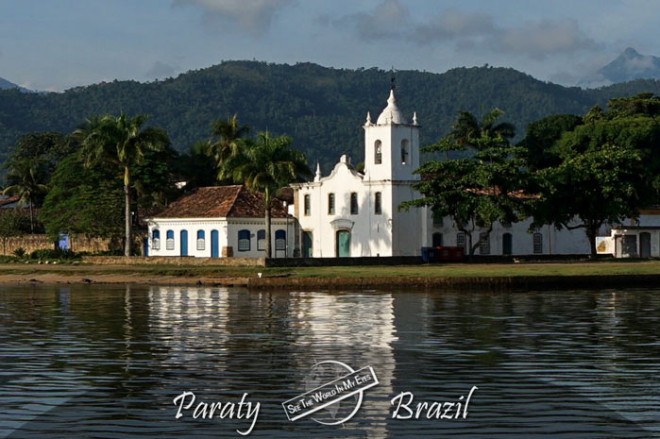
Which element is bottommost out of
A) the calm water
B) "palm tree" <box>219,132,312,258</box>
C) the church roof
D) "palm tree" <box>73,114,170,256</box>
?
the calm water

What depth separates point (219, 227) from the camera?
275 feet

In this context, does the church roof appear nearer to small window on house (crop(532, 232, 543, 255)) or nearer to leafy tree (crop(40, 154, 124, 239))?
small window on house (crop(532, 232, 543, 255))

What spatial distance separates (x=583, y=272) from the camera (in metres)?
63.8

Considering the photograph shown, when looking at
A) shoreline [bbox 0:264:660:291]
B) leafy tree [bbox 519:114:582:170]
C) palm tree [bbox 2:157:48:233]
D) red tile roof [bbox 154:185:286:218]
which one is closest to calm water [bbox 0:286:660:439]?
shoreline [bbox 0:264:660:291]

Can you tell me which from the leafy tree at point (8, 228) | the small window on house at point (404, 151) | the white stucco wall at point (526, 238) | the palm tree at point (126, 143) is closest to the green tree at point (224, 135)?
the leafy tree at point (8, 228)

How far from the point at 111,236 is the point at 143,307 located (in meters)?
41.9

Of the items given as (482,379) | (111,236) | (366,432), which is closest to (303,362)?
(482,379)

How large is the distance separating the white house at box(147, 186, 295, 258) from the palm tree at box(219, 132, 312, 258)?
17.0 feet

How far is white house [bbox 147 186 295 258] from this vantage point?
8400 centimetres

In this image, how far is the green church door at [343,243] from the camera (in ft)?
274

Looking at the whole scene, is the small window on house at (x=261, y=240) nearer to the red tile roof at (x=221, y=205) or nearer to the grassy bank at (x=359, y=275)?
the red tile roof at (x=221, y=205)

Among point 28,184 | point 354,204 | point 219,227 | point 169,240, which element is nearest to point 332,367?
point 354,204

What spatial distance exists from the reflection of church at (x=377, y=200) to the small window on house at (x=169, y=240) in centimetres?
1081

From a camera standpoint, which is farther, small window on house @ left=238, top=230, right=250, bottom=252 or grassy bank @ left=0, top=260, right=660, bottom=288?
small window on house @ left=238, top=230, right=250, bottom=252
